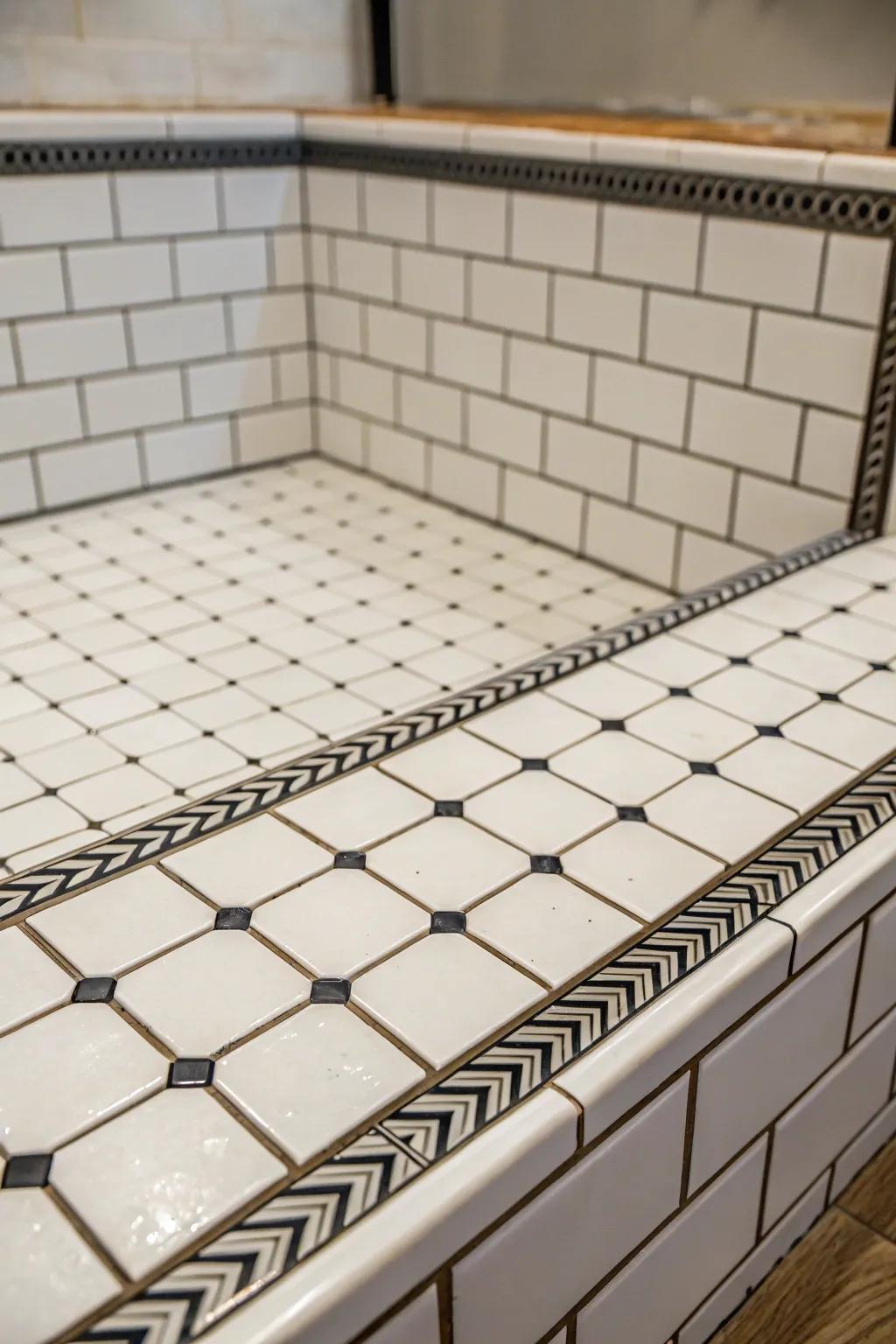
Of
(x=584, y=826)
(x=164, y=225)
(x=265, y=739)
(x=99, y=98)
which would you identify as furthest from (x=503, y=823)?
(x=99, y=98)

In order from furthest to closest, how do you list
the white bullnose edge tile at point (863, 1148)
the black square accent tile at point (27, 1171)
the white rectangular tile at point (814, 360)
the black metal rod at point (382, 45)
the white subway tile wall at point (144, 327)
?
the black metal rod at point (382, 45) < the white subway tile wall at point (144, 327) < the white rectangular tile at point (814, 360) < the white bullnose edge tile at point (863, 1148) < the black square accent tile at point (27, 1171)

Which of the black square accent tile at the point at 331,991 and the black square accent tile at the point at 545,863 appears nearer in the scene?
the black square accent tile at the point at 331,991

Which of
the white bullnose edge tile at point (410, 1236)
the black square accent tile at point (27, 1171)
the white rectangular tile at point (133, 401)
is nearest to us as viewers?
the white bullnose edge tile at point (410, 1236)

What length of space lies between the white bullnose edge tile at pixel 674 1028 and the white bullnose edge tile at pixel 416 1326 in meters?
0.17

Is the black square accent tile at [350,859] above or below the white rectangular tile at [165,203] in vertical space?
below

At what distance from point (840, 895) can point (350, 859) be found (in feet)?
1.58

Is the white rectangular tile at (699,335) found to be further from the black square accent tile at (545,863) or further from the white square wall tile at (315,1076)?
the white square wall tile at (315,1076)

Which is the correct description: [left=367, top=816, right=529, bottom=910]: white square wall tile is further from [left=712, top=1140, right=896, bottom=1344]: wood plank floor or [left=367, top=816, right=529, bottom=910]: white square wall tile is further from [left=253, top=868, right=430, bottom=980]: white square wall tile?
[left=712, top=1140, right=896, bottom=1344]: wood plank floor

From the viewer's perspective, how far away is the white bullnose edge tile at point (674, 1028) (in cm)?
94

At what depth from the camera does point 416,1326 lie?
0.85 m

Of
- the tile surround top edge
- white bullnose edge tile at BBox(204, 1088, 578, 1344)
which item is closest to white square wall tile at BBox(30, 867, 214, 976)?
the tile surround top edge

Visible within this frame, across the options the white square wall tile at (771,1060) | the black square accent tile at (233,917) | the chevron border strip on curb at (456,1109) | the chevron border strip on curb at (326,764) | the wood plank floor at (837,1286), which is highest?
the chevron border strip on curb at (456,1109)

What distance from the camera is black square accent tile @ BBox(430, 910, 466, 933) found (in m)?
1.12

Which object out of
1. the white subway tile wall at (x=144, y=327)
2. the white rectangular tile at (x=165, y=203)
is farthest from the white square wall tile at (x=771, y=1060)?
the white rectangular tile at (x=165, y=203)
